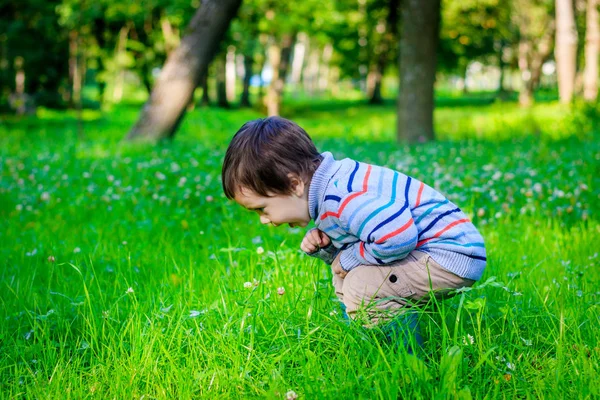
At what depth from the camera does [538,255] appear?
4117 mm

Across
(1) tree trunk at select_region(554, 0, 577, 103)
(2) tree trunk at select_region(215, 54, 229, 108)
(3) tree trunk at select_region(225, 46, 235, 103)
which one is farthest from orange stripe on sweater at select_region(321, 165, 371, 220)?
(2) tree trunk at select_region(215, 54, 229, 108)

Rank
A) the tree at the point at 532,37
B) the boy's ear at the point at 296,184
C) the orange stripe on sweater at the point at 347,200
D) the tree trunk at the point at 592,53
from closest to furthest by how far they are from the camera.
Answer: the orange stripe on sweater at the point at 347,200 → the boy's ear at the point at 296,184 → the tree trunk at the point at 592,53 → the tree at the point at 532,37

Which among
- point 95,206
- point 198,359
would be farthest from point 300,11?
point 198,359

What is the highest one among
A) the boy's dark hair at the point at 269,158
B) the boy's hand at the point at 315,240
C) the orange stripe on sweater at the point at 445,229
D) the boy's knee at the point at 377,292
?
the boy's dark hair at the point at 269,158

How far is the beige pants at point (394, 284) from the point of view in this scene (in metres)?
2.67

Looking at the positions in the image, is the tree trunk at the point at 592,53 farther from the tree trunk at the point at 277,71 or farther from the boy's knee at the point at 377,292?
the boy's knee at the point at 377,292

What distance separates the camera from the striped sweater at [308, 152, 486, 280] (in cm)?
248

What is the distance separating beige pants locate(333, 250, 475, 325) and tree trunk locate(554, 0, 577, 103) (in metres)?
17.9

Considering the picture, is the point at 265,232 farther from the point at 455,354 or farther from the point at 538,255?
the point at 455,354

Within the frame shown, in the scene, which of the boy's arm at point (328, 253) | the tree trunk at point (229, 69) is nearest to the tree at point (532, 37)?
the tree trunk at point (229, 69)

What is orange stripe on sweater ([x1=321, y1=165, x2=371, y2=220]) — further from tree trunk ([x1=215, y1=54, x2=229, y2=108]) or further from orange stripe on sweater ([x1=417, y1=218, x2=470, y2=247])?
tree trunk ([x1=215, y1=54, x2=229, y2=108])

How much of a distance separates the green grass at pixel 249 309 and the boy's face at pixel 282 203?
16.8 inches

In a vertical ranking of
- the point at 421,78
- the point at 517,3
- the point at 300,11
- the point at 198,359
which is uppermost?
the point at 517,3

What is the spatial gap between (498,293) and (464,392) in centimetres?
125
